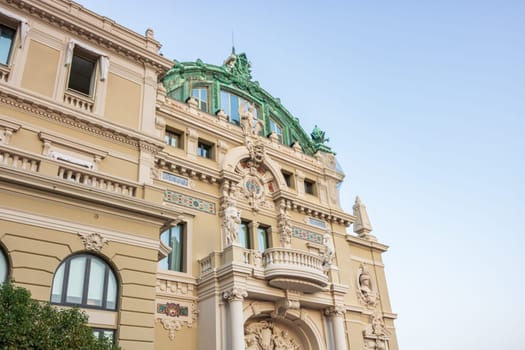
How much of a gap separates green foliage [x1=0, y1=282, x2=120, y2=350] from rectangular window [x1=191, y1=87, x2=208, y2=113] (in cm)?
1753

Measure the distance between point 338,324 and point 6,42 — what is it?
55.9 feet

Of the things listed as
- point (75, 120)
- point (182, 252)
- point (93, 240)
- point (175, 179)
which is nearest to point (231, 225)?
point (182, 252)

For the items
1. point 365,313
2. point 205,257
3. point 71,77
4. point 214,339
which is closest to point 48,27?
point 71,77

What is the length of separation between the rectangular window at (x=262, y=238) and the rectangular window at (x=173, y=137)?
5.58m

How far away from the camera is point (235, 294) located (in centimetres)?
1747

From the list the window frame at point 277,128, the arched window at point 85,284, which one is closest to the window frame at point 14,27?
the arched window at point 85,284

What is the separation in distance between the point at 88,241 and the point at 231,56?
2121cm

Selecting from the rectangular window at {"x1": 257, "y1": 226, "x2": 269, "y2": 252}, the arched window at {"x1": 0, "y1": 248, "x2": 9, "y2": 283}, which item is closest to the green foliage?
the arched window at {"x1": 0, "y1": 248, "x2": 9, "y2": 283}

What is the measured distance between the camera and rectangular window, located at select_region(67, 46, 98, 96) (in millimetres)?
18000

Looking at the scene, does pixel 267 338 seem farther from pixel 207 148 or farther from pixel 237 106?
pixel 237 106

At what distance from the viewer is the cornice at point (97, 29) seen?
56.2 feet

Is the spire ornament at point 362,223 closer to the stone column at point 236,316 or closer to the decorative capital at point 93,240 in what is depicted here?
the stone column at point 236,316

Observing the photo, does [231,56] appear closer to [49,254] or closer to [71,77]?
[71,77]

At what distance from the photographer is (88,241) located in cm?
1264
